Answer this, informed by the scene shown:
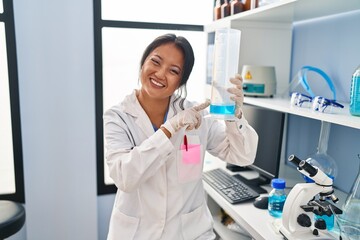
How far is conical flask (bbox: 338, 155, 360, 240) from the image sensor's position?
47.8 inches

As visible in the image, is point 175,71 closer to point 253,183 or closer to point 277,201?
point 277,201

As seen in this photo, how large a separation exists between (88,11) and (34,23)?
1.09ft

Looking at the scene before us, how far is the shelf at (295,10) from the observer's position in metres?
1.42

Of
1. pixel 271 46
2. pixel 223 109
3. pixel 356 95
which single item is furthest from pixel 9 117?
pixel 356 95

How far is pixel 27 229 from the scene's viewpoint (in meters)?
2.24

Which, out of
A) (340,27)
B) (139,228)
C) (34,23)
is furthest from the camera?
(34,23)

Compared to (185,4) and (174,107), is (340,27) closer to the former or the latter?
(174,107)

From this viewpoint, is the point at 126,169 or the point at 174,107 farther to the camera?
the point at 174,107

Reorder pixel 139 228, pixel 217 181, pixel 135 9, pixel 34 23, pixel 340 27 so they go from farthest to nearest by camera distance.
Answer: pixel 135 9 < pixel 34 23 < pixel 217 181 < pixel 340 27 < pixel 139 228

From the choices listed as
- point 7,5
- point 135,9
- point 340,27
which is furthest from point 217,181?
point 7,5

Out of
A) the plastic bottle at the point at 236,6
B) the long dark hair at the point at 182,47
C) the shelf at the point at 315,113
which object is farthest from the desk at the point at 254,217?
the plastic bottle at the point at 236,6

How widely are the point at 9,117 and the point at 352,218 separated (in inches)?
82.0

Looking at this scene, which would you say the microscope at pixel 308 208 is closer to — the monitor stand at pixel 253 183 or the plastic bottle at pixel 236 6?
the monitor stand at pixel 253 183

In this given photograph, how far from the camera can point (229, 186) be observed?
1.81 meters
